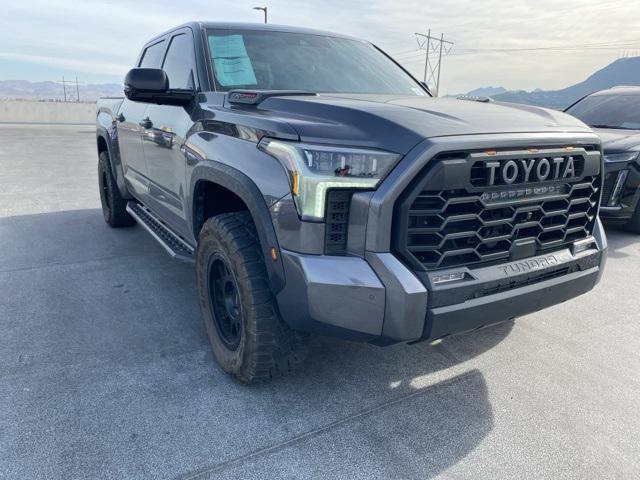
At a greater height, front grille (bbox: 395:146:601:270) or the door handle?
the door handle

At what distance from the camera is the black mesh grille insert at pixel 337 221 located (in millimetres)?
1978

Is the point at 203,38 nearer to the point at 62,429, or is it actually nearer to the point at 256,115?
the point at 256,115

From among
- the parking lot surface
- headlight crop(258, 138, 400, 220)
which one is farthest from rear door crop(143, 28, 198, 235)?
headlight crop(258, 138, 400, 220)

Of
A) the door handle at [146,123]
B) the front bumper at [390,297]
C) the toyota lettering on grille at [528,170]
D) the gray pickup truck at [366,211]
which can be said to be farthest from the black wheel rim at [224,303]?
the door handle at [146,123]

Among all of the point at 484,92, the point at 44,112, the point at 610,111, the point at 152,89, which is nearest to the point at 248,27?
the point at 152,89

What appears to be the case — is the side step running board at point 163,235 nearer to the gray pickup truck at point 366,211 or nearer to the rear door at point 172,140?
the rear door at point 172,140

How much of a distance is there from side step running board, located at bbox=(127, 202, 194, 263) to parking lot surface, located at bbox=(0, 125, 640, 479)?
1.46 ft

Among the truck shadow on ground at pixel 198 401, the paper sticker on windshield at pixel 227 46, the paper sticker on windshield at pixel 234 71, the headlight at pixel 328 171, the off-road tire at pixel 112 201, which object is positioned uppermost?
the paper sticker on windshield at pixel 227 46

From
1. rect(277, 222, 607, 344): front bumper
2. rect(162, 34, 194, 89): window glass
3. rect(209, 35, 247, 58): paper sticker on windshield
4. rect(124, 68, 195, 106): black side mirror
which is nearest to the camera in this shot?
rect(277, 222, 607, 344): front bumper

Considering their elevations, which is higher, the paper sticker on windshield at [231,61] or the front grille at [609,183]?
the paper sticker on windshield at [231,61]

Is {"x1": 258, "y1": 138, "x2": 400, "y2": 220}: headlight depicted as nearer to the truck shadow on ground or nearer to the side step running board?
the truck shadow on ground

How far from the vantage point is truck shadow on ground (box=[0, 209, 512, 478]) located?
2.08m

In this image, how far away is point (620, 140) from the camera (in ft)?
18.6

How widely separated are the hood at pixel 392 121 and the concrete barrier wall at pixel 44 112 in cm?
2927
